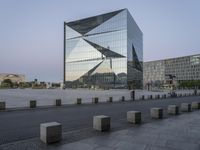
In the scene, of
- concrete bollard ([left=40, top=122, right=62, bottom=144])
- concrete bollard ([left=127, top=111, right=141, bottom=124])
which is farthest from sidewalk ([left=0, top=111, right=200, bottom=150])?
concrete bollard ([left=127, top=111, right=141, bottom=124])

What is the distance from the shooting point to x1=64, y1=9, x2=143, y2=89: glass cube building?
363 feet

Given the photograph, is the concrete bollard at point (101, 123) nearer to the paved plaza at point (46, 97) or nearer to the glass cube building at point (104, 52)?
the paved plaza at point (46, 97)

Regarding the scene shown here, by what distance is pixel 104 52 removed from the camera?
118 meters

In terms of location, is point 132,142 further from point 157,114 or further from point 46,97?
point 46,97

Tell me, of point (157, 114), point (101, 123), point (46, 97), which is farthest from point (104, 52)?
point (101, 123)

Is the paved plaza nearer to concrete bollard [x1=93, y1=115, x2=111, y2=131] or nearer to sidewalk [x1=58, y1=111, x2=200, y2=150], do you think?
concrete bollard [x1=93, y1=115, x2=111, y2=131]

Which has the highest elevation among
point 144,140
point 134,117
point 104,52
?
point 104,52

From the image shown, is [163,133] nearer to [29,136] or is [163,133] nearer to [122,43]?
[29,136]

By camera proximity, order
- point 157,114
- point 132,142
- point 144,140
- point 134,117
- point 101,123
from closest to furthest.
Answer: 1. point 132,142
2. point 144,140
3. point 101,123
4. point 134,117
5. point 157,114

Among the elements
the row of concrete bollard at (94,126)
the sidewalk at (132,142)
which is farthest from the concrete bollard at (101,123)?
the sidewalk at (132,142)

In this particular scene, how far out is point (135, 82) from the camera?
117 meters

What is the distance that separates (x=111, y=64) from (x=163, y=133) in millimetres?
105289

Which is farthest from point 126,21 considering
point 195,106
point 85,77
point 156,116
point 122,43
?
point 156,116

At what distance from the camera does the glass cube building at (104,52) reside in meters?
111
